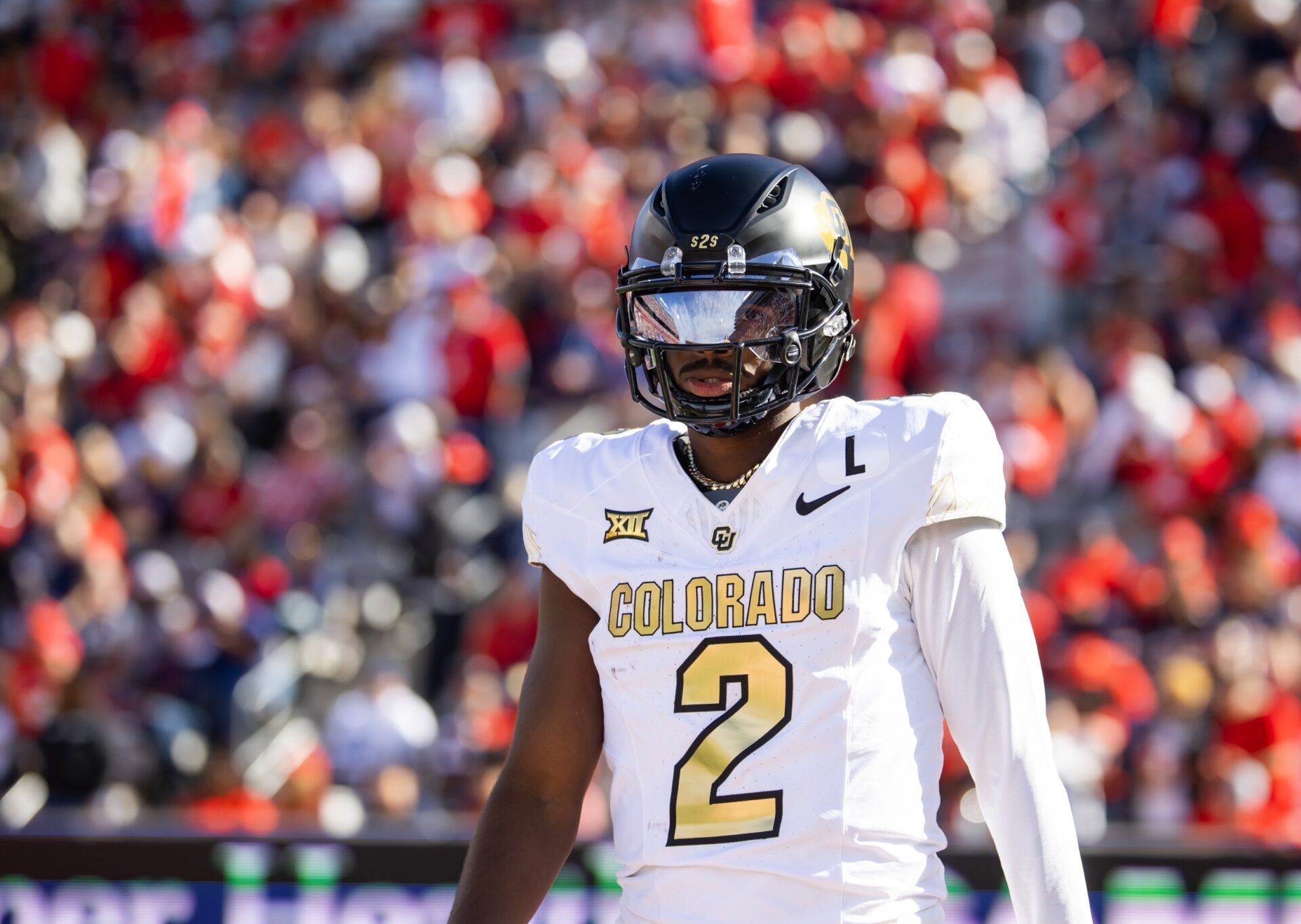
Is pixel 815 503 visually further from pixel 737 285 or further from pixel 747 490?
pixel 737 285

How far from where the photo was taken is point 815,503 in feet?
6.92

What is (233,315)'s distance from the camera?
26.6 ft

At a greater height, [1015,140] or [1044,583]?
[1015,140]

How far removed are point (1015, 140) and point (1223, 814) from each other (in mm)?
3816

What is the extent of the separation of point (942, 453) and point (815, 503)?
0.17 metres

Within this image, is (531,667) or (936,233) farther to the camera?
(936,233)

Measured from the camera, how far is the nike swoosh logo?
2104 mm

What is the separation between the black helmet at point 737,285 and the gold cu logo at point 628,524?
0.44 ft

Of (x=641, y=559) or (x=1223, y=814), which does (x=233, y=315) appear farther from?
(x=641, y=559)

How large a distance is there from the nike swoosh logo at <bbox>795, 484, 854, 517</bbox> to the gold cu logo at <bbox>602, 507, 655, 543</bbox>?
0.68 feet

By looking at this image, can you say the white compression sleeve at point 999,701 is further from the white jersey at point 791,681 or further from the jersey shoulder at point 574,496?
the jersey shoulder at point 574,496

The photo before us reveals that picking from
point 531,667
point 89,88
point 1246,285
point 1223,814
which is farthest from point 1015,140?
point 531,667

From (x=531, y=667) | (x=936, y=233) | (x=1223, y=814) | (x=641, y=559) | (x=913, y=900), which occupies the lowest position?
(x=1223, y=814)

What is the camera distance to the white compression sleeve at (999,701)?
196cm
